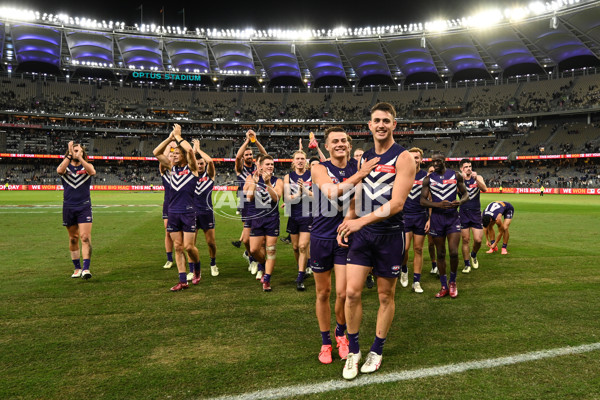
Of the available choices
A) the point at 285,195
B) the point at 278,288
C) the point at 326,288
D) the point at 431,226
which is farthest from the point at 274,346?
the point at 431,226

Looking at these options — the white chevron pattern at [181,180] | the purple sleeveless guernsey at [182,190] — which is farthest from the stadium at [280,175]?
the white chevron pattern at [181,180]

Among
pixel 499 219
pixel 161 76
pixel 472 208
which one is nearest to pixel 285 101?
pixel 161 76

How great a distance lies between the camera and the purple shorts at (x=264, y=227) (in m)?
6.90

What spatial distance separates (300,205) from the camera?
23.9 ft

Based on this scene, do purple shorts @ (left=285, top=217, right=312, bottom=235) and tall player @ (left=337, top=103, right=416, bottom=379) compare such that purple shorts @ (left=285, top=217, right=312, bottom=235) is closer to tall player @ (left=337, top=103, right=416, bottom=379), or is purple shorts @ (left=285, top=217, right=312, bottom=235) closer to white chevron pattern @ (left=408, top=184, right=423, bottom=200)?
white chevron pattern @ (left=408, top=184, right=423, bottom=200)

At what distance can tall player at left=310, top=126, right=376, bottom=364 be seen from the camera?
397 cm

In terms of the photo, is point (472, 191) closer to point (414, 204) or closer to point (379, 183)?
point (414, 204)

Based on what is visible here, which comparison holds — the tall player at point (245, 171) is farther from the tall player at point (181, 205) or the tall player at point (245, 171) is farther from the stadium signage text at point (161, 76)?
the stadium signage text at point (161, 76)

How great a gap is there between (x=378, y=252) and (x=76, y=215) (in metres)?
6.62

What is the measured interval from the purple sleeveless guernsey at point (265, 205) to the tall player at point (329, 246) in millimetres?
2687

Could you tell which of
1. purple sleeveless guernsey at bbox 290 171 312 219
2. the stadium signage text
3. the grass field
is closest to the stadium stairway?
the stadium signage text

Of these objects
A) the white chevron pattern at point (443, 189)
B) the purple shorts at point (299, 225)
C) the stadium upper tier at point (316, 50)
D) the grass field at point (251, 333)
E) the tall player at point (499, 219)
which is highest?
the stadium upper tier at point (316, 50)

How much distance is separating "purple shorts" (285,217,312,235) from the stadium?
3.63 ft

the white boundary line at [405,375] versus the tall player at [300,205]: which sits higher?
the tall player at [300,205]
